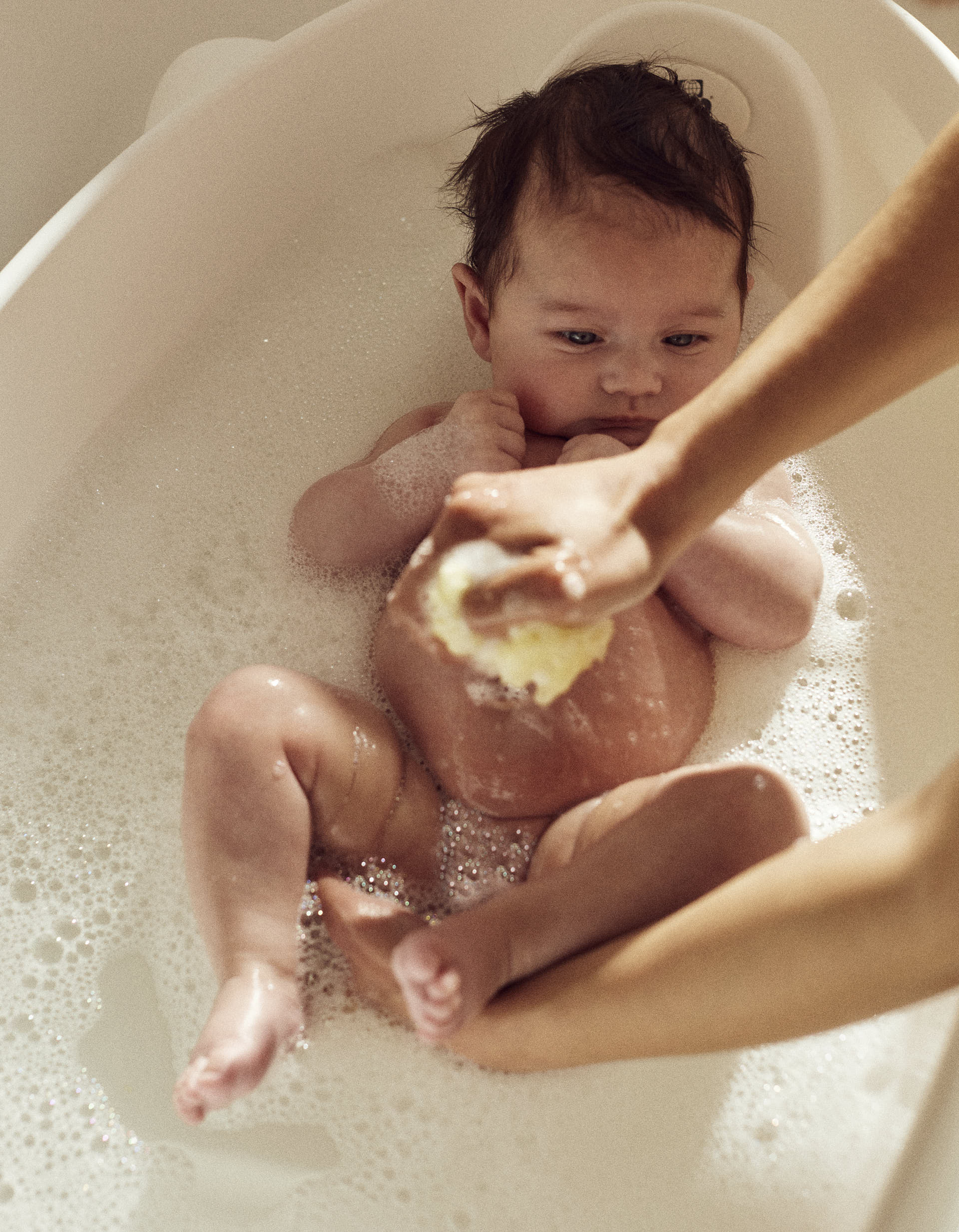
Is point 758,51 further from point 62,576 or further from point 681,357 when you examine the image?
point 62,576

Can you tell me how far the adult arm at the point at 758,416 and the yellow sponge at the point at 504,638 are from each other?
1 centimetres

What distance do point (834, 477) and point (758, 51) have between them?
18.2 inches

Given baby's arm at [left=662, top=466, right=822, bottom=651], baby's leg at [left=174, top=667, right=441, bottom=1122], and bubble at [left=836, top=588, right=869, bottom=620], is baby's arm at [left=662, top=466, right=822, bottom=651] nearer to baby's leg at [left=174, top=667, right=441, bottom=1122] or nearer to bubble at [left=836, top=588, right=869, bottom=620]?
bubble at [left=836, top=588, right=869, bottom=620]

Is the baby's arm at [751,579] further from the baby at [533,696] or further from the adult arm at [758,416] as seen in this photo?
the adult arm at [758,416]

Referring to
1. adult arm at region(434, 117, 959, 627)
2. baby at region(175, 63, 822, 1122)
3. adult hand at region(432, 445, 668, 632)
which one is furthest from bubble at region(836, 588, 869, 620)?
adult hand at region(432, 445, 668, 632)

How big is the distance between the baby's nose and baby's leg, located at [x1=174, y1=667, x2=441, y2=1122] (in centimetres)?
38

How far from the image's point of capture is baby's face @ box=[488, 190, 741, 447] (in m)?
0.93

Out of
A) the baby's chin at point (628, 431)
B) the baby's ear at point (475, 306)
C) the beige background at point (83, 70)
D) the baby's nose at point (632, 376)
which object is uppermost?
the beige background at point (83, 70)

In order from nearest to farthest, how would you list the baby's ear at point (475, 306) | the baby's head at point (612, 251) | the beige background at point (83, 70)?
the baby's head at point (612, 251)
the baby's ear at point (475, 306)
the beige background at point (83, 70)

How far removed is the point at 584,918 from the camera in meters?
0.77

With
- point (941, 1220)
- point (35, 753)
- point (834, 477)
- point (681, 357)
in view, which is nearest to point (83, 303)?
point (35, 753)

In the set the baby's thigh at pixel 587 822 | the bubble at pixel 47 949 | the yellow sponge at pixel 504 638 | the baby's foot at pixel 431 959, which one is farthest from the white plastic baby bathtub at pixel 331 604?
the yellow sponge at pixel 504 638

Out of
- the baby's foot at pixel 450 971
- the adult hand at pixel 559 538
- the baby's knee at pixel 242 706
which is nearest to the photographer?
the adult hand at pixel 559 538

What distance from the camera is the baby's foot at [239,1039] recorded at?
728 mm
